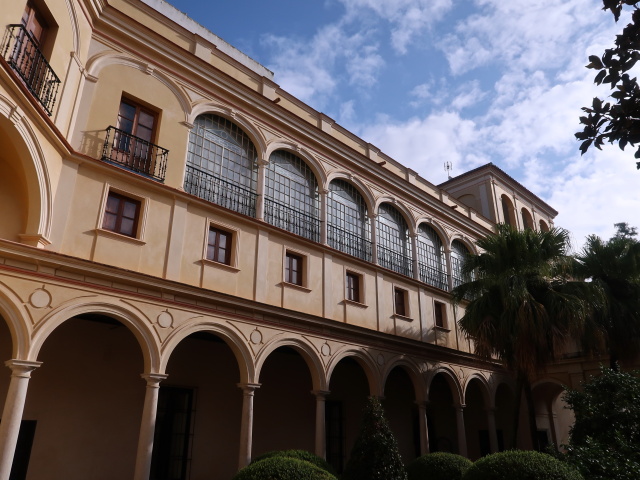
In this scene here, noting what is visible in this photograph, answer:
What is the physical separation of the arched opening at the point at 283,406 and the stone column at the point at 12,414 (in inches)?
302

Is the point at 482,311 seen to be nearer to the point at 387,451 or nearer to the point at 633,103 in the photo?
the point at 387,451

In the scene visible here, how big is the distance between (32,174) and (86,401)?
5.44 metres

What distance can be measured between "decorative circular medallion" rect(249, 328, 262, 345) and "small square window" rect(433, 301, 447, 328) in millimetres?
9303

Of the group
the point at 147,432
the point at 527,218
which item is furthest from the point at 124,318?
the point at 527,218

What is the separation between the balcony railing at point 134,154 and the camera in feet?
38.5

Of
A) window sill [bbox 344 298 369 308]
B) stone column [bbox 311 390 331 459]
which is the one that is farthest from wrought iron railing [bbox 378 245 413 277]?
stone column [bbox 311 390 331 459]

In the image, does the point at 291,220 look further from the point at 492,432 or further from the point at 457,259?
the point at 492,432

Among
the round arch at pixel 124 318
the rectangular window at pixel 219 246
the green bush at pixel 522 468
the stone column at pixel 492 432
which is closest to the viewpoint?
the green bush at pixel 522 468

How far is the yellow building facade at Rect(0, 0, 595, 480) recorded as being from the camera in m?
9.92

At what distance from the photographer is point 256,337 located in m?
12.7

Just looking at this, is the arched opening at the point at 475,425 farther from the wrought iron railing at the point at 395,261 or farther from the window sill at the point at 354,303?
the window sill at the point at 354,303

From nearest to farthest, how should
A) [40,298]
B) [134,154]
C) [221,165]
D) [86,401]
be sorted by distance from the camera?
[40,298], [86,401], [134,154], [221,165]

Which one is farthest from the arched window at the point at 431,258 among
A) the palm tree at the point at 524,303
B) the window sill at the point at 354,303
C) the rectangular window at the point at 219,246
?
the rectangular window at the point at 219,246

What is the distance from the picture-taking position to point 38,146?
31.7ft
